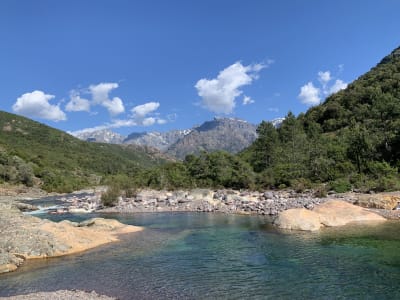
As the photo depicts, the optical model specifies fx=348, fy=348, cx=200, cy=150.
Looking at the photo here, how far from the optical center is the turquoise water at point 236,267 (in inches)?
722

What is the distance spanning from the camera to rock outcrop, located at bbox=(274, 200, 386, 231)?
35.4 m

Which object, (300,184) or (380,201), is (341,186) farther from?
(380,201)

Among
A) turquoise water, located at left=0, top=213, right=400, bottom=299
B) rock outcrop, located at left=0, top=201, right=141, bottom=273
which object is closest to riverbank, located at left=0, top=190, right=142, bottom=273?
rock outcrop, located at left=0, top=201, right=141, bottom=273

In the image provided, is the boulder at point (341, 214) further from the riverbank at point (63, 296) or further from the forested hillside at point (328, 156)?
the riverbank at point (63, 296)

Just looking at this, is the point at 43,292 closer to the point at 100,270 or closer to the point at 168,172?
the point at 100,270

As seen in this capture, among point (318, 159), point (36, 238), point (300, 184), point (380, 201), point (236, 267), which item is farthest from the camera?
point (318, 159)

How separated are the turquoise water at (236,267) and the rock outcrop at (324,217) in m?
2.17

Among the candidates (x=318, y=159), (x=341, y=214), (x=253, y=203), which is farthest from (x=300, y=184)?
(x=341, y=214)

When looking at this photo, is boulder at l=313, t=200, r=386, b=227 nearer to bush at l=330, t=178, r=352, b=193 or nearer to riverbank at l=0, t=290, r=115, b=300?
bush at l=330, t=178, r=352, b=193

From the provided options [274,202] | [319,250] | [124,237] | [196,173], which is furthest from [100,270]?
[196,173]

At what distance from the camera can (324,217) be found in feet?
122

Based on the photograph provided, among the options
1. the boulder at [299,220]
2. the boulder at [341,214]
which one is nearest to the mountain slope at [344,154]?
the boulder at [341,214]

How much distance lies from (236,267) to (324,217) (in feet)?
58.5

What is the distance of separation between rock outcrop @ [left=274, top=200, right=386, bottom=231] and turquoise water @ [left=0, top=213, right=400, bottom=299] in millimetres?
2171
